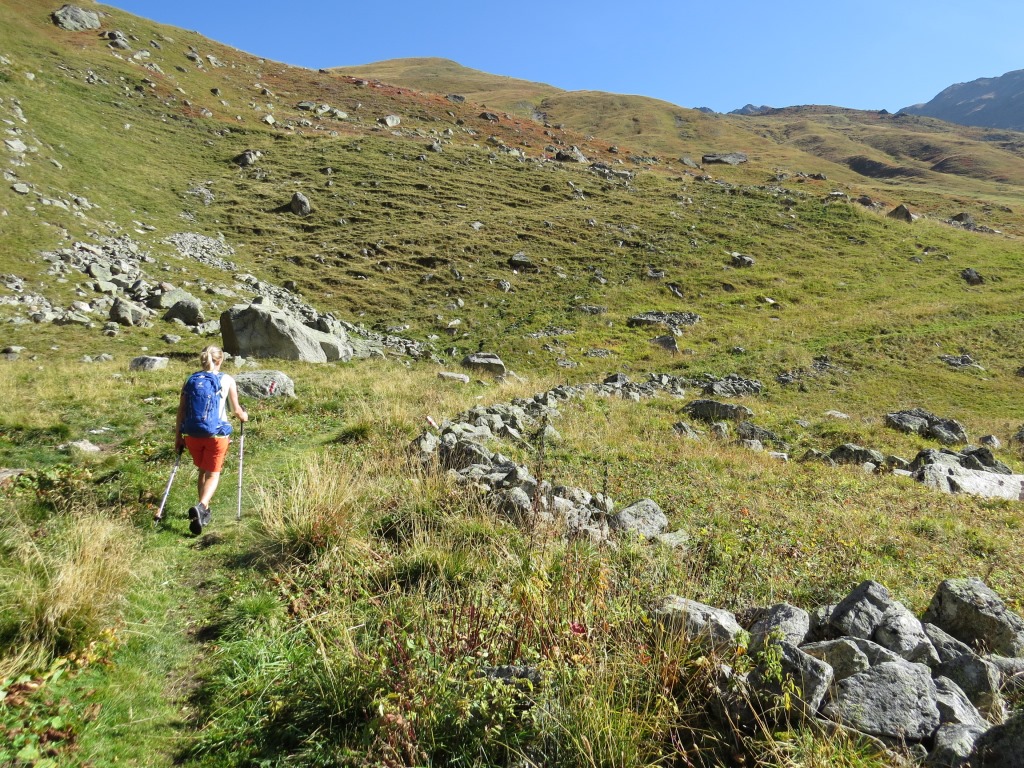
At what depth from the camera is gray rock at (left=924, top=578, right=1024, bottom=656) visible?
5.03 metres

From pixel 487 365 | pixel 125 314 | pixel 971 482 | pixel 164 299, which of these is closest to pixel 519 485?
pixel 971 482

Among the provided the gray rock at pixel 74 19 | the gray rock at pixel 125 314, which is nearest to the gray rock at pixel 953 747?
the gray rock at pixel 125 314

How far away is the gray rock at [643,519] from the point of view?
23.8ft

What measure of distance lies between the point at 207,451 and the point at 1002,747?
26.2ft

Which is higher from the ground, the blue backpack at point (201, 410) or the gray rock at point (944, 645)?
the blue backpack at point (201, 410)

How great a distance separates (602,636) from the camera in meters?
4.10

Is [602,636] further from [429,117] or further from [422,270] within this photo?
[429,117]

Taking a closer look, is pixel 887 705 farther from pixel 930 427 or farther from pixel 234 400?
pixel 930 427

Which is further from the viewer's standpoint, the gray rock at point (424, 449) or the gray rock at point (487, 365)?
the gray rock at point (487, 365)

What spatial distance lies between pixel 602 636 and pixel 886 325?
35506mm

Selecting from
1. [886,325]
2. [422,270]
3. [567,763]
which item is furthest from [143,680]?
[886,325]

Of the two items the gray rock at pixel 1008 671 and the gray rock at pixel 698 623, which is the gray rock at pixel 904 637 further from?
the gray rock at pixel 698 623

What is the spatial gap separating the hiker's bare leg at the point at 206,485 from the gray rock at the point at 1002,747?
7.59m

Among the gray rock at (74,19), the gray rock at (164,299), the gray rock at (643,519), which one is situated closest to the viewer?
the gray rock at (643,519)
